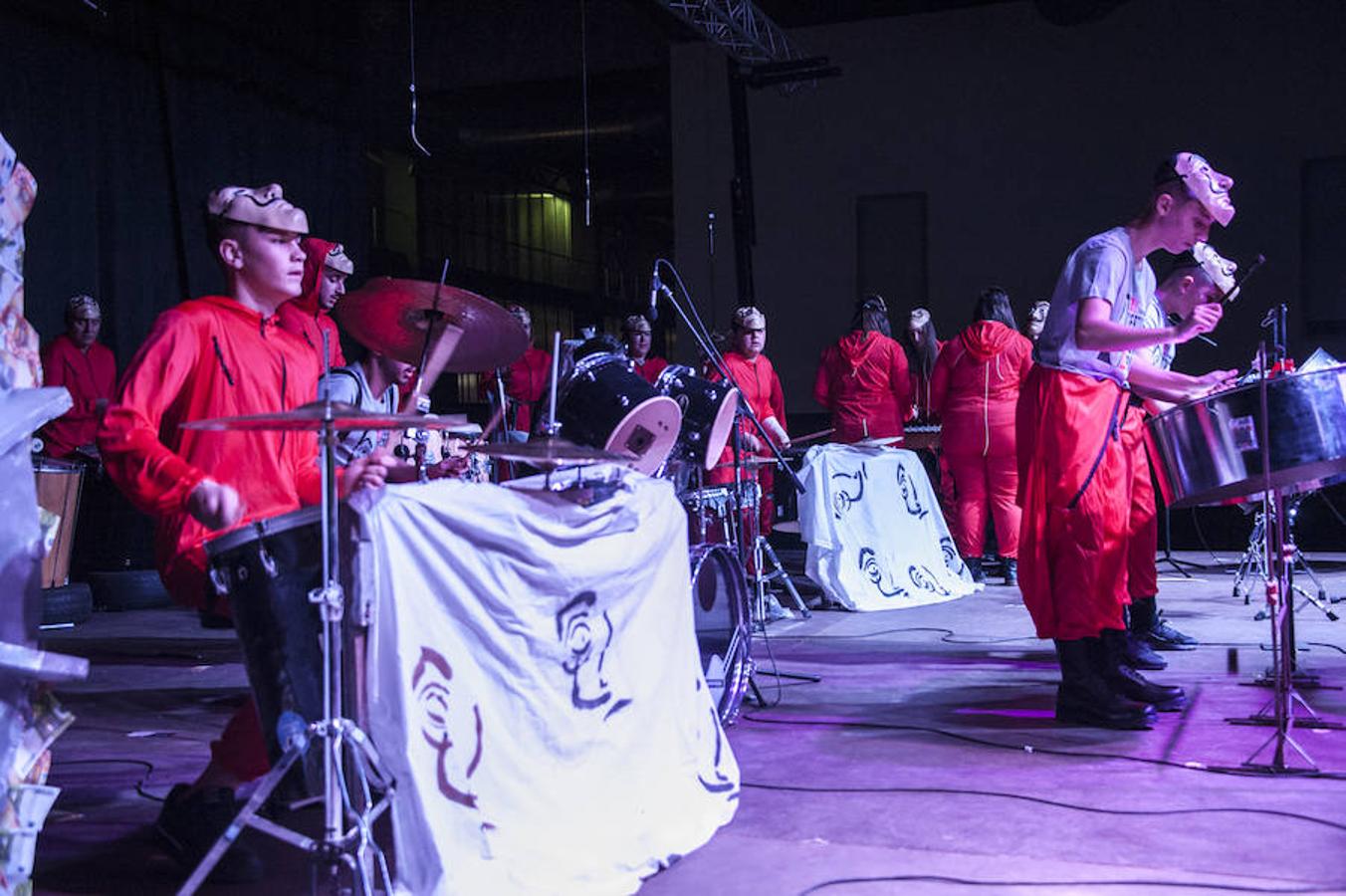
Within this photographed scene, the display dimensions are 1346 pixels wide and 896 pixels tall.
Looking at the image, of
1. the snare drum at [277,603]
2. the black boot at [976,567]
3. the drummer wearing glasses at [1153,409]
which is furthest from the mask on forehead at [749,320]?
the snare drum at [277,603]

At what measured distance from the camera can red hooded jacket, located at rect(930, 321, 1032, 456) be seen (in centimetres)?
845

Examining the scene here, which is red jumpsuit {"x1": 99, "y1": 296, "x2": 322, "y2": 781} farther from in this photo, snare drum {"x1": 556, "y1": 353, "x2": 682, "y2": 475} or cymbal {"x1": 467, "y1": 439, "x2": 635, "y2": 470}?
snare drum {"x1": 556, "y1": 353, "x2": 682, "y2": 475}

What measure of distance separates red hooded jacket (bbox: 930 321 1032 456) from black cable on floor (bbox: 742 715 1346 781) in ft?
14.1

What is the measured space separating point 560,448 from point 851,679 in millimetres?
3019

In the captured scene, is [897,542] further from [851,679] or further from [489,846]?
[489,846]

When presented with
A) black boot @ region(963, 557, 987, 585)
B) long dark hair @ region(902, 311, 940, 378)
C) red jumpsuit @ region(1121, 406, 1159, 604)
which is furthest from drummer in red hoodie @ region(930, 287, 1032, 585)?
red jumpsuit @ region(1121, 406, 1159, 604)

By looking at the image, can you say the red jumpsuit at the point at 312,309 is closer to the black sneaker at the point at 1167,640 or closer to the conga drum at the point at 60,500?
the conga drum at the point at 60,500

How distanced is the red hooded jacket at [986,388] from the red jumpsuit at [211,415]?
235 inches

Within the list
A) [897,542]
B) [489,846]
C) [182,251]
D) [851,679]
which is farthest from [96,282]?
[489,846]

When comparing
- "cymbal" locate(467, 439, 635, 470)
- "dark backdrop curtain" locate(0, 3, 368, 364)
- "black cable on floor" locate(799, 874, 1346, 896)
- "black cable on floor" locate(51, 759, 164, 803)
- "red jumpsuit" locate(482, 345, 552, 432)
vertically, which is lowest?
"black cable on floor" locate(51, 759, 164, 803)

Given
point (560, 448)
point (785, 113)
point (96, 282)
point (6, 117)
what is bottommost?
point (560, 448)

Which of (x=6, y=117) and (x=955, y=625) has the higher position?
(x=6, y=117)

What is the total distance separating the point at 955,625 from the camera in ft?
23.1

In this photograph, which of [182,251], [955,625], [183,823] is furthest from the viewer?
[182,251]
